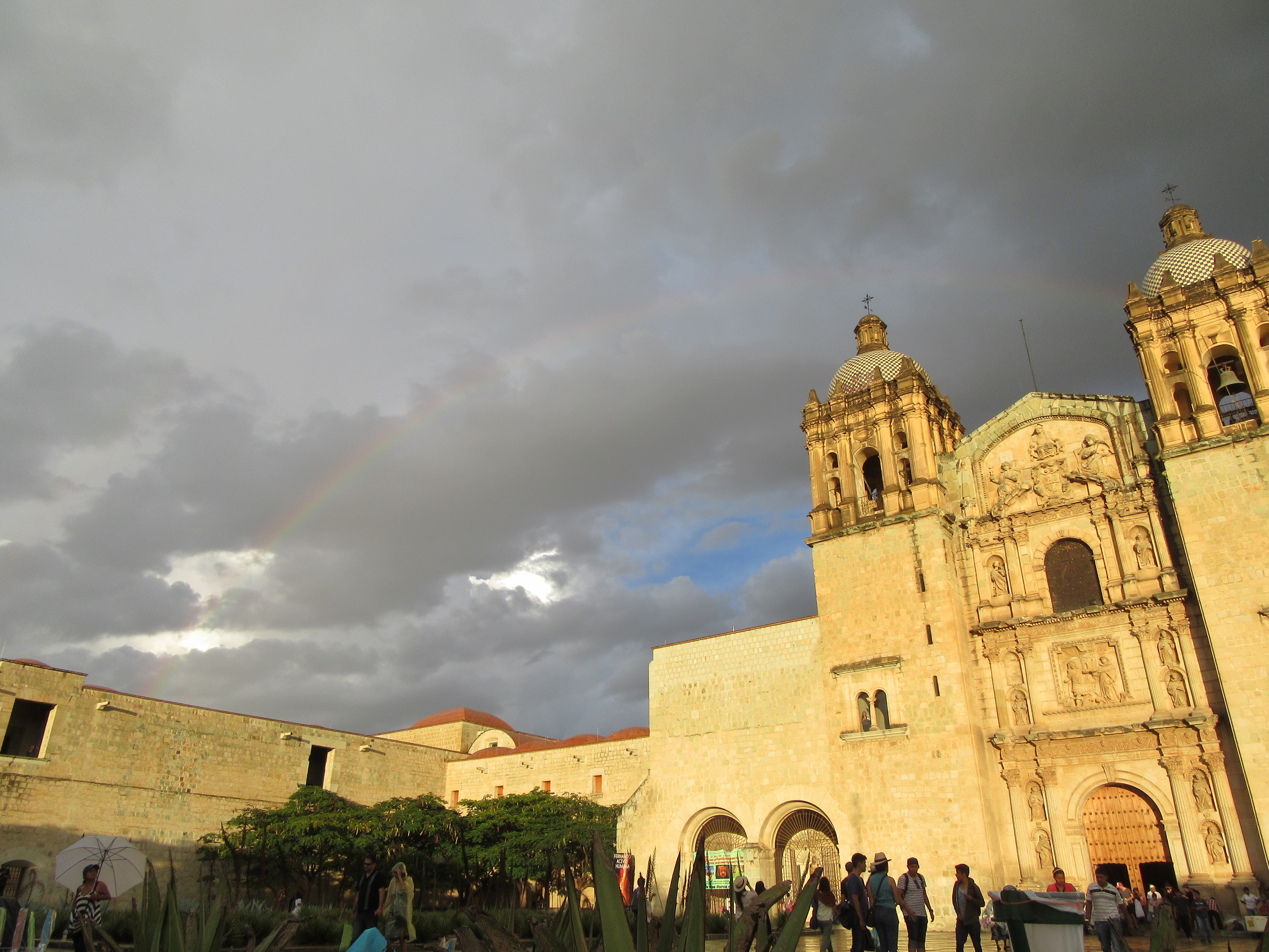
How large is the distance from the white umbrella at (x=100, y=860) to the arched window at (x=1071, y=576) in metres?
18.6

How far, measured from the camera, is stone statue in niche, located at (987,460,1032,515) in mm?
20875

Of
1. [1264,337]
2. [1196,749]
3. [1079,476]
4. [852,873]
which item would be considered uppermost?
[1264,337]

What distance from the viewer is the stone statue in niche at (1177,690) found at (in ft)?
57.0

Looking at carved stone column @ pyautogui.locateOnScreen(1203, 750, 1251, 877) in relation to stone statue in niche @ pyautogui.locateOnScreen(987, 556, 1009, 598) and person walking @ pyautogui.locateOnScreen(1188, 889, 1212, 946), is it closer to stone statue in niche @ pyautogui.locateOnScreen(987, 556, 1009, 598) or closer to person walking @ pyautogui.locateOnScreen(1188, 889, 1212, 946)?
person walking @ pyautogui.locateOnScreen(1188, 889, 1212, 946)

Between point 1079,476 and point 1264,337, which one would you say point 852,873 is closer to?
point 1079,476

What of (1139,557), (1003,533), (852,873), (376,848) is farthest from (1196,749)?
(376,848)

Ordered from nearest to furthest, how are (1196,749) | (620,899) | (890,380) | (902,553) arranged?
(620,899), (1196,749), (902,553), (890,380)

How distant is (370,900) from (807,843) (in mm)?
15649

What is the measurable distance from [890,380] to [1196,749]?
458 inches

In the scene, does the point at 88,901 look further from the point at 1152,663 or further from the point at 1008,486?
the point at 1008,486

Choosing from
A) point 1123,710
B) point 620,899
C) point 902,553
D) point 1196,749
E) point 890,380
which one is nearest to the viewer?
point 620,899

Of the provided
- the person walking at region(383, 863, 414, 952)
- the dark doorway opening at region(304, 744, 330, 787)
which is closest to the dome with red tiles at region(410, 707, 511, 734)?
the dark doorway opening at region(304, 744, 330, 787)

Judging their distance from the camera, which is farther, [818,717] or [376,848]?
[376,848]

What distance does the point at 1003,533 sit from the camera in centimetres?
2080
